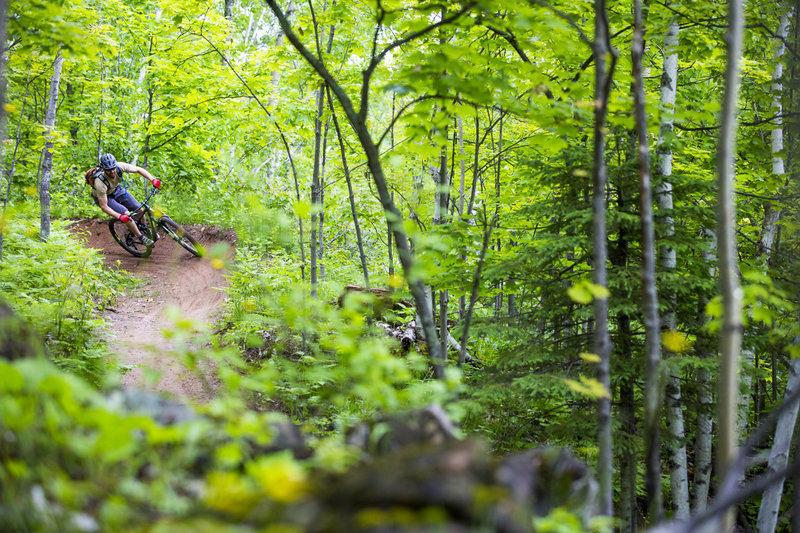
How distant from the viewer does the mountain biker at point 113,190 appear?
944 centimetres

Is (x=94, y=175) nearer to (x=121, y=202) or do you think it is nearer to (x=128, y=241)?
(x=121, y=202)

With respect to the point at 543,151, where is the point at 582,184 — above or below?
below

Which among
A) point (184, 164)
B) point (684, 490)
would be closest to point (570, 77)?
point (684, 490)

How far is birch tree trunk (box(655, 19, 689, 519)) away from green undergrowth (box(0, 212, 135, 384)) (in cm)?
566

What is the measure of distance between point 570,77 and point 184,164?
11.9 m

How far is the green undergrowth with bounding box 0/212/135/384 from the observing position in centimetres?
526

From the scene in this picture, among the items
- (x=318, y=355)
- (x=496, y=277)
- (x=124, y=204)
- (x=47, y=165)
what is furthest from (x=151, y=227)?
(x=318, y=355)

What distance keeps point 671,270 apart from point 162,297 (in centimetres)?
963

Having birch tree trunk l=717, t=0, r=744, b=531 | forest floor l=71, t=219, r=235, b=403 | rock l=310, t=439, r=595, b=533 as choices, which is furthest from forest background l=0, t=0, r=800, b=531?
forest floor l=71, t=219, r=235, b=403

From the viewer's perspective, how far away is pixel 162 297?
10.2 meters

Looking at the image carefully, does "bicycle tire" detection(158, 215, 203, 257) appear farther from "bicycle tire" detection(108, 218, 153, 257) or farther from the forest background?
the forest background

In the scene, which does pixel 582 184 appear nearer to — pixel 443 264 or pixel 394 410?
pixel 443 264

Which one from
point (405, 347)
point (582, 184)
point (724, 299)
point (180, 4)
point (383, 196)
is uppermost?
point (180, 4)

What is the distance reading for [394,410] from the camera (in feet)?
6.16
